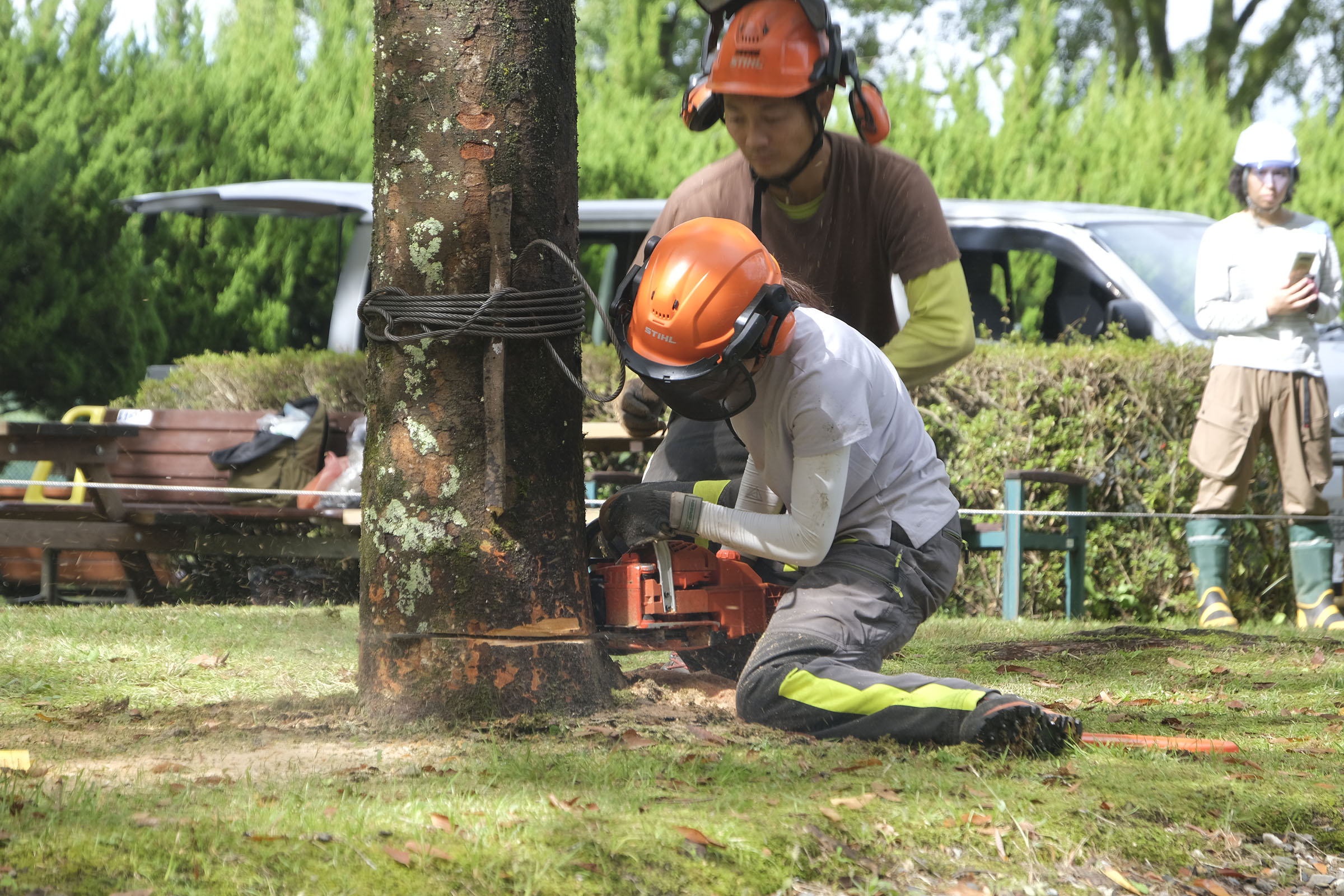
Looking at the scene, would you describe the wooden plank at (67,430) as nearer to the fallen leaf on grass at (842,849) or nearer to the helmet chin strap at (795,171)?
the helmet chin strap at (795,171)

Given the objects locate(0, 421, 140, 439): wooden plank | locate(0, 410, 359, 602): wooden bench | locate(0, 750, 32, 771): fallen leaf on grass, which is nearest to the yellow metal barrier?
locate(0, 410, 359, 602): wooden bench

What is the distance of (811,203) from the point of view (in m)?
4.25

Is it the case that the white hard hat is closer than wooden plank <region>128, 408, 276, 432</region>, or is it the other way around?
the white hard hat

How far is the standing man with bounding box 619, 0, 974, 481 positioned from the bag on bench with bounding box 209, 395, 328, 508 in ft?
12.3

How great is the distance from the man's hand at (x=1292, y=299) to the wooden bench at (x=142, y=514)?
4.73m

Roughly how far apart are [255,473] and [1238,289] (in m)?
5.27

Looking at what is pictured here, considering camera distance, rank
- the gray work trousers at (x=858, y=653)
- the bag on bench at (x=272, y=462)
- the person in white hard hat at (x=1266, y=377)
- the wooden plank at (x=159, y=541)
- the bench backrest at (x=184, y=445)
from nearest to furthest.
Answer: the gray work trousers at (x=858, y=653)
the person in white hard hat at (x=1266, y=377)
the wooden plank at (x=159, y=541)
the bag on bench at (x=272, y=462)
the bench backrest at (x=184, y=445)

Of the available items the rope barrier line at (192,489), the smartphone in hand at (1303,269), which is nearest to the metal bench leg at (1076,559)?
the smartphone in hand at (1303,269)

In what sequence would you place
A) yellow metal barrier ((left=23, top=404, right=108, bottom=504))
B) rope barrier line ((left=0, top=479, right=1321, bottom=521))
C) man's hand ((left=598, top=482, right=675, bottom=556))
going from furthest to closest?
yellow metal barrier ((left=23, top=404, right=108, bottom=504)) → rope barrier line ((left=0, top=479, right=1321, bottom=521)) → man's hand ((left=598, top=482, right=675, bottom=556))

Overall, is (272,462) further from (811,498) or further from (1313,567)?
(1313,567)

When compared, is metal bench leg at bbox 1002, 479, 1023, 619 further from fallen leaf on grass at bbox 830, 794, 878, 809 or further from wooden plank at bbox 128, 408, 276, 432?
fallen leaf on grass at bbox 830, 794, 878, 809

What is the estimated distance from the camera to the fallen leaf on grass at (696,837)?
2256mm

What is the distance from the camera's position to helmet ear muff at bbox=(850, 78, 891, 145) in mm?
4094

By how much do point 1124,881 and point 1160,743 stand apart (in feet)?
Answer: 3.13
